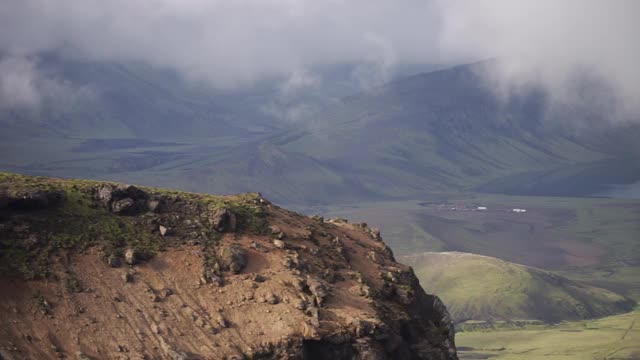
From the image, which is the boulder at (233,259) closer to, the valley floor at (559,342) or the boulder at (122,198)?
the boulder at (122,198)

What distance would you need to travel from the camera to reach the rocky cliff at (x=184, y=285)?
4409 centimetres

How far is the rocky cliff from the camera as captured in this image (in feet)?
145

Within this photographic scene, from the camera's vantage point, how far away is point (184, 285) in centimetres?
4809

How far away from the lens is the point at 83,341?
4300cm

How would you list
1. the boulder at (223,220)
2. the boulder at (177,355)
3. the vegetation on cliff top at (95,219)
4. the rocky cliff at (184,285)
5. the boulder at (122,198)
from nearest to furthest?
1. the boulder at (177,355)
2. the rocky cliff at (184,285)
3. the vegetation on cliff top at (95,219)
4. the boulder at (122,198)
5. the boulder at (223,220)

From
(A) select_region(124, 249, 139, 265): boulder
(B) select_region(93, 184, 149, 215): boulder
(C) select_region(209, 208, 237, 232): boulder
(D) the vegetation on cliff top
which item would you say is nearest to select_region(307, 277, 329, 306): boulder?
(D) the vegetation on cliff top

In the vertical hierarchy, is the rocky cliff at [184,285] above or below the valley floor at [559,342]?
above

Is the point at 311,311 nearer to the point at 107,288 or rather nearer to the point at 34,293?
the point at 107,288

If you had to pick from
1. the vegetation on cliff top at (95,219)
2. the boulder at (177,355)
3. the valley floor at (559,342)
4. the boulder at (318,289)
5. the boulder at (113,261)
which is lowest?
the valley floor at (559,342)

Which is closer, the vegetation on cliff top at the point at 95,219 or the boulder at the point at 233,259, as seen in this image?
the vegetation on cliff top at the point at 95,219

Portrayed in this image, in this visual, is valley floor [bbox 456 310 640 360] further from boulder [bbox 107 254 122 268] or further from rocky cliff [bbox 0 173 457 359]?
boulder [bbox 107 254 122 268]

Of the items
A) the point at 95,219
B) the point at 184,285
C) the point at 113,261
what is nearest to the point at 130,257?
the point at 113,261

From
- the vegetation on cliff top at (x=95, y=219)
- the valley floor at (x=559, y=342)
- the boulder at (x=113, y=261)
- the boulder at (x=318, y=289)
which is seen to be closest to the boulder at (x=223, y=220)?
the vegetation on cliff top at (x=95, y=219)

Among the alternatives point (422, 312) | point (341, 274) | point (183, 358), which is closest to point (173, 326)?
point (183, 358)
